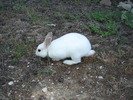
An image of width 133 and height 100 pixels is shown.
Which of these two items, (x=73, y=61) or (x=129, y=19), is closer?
(x=73, y=61)

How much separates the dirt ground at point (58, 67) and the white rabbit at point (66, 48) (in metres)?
0.16

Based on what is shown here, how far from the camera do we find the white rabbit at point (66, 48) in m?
3.61

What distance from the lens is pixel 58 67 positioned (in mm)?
3740

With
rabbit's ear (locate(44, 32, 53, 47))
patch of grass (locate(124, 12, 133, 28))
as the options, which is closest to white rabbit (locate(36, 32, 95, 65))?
rabbit's ear (locate(44, 32, 53, 47))

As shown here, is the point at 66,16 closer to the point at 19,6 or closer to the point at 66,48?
the point at 19,6

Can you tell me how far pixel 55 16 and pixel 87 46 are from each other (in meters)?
1.80

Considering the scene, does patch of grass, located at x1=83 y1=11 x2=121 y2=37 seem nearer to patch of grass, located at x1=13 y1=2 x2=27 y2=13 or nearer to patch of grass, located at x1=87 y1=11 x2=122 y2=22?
patch of grass, located at x1=87 y1=11 x2=122 y2=22

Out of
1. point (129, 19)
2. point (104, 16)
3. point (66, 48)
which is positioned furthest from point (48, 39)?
point (129, 19)

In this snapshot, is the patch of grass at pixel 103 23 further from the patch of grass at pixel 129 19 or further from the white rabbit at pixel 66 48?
the white rabbit at pixel 66 48

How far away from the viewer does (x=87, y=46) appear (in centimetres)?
372

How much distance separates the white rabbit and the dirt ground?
163 mm

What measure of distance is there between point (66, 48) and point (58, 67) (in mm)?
360

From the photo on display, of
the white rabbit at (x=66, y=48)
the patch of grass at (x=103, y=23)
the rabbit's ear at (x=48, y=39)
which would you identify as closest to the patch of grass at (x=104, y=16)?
the patch of grass at (x=103, y=23)

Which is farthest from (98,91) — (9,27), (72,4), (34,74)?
(72,4)
